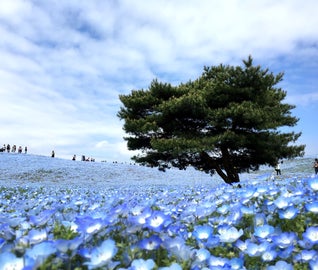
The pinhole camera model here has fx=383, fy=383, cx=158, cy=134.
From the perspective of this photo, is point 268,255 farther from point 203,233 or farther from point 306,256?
point 203,233

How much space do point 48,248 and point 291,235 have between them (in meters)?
1.35

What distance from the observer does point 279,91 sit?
2311 cm

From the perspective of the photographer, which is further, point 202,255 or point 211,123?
point 211,123

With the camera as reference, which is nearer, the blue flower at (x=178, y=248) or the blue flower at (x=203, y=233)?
the blue flower at (x=178, y=248)

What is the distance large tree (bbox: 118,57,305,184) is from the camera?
15.9 metres

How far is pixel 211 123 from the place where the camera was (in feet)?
53.7

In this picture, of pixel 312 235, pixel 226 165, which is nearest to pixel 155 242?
pixel 312 235

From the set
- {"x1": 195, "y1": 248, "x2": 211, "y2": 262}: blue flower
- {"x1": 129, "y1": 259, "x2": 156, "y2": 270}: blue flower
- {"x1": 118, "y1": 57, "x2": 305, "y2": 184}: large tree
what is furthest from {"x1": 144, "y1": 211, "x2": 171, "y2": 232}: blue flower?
{"x1": 118, "y1": 57, "x2": 305, "y2": 184}: large tree

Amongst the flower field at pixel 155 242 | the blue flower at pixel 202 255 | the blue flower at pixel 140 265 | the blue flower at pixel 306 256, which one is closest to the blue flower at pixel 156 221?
the flower field at pixel 155 242

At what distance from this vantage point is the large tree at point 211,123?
15.9m

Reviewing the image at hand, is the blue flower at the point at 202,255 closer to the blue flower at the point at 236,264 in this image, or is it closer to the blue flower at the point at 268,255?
the blue flower at the point at 236,264

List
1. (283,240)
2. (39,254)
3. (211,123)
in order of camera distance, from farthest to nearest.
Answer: (211,123)
(283,240)
(39,254)

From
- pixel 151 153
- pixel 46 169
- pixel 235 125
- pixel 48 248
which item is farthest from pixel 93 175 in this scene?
pixel 48 248

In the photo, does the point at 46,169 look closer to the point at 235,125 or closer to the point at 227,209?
the point at 235,125
